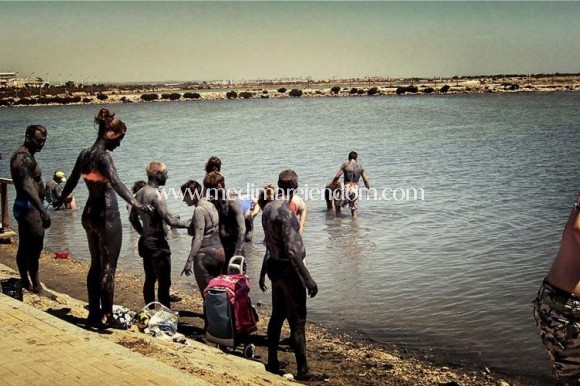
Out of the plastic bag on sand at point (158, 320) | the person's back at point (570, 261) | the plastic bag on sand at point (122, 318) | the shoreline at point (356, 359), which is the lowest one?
the shoreline at point (356, 359)

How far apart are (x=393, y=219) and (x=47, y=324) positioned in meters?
12.0

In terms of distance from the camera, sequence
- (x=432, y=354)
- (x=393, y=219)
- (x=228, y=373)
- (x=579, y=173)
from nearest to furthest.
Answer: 1. (x=228, y=373)
2. (x=432, y=354)
3. (x=393, y=219)
4. (x=579, y=173)

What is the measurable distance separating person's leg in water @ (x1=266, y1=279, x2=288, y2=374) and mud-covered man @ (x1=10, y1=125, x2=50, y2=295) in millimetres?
2777

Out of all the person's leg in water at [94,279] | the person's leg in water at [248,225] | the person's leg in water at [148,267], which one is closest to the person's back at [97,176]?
the person's leg in water at [94,279]

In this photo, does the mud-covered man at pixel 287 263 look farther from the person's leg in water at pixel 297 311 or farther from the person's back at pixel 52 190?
the person's back at pixel 52 190

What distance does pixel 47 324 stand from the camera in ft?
20.0

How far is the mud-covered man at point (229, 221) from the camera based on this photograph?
7.17 m

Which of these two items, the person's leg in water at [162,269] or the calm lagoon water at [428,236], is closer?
the person's leg in water at [162,269]

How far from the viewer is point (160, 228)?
7.27m

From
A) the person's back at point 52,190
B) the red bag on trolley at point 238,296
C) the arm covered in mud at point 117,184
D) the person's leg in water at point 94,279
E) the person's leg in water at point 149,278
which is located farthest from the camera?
the person's back at point 52,190

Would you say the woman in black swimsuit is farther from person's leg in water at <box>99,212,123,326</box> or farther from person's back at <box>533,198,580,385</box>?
person's back at <box>533,198,580,385</box>

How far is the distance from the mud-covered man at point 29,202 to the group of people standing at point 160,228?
0.04 feet

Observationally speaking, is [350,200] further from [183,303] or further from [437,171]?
[437,171]

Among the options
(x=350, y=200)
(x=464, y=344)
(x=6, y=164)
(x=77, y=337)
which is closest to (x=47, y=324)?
(x=77, y=337)
